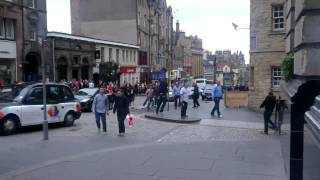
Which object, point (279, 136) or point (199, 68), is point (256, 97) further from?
point (199, 68)

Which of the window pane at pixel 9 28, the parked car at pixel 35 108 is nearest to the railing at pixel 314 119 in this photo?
the parked car at pixel 35 108

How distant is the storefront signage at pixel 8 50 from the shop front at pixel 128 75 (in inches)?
639

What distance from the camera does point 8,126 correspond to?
1659cm

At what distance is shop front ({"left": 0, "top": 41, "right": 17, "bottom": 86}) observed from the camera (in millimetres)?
37031

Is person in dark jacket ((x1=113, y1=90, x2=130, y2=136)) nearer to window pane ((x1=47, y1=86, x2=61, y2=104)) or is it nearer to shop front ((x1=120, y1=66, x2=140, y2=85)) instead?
window pane ((x1=47, y1=86, x2=61, y2=104))

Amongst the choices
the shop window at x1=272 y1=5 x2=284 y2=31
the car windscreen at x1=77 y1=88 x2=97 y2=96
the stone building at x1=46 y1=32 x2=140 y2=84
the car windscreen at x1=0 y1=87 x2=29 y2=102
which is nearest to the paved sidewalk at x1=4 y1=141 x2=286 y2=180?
the car windscreen at x1=0 y1=87 x2=29 y2=102

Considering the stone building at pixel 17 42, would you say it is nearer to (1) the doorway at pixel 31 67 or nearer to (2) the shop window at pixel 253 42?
(1) the doorway at pixel 31 67

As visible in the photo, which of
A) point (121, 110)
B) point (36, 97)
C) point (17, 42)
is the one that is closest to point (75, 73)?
point (17, 42)

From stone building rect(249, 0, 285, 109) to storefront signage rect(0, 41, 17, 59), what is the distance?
739 inches

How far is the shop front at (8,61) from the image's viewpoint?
37031 millimetres

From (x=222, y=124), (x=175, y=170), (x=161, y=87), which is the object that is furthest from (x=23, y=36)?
(x=175, y=170)

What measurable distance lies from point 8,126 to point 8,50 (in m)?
22.5

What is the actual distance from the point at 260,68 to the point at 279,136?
13.9 meters

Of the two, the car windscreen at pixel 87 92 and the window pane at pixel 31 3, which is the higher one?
the window pane at pixel 31 3
